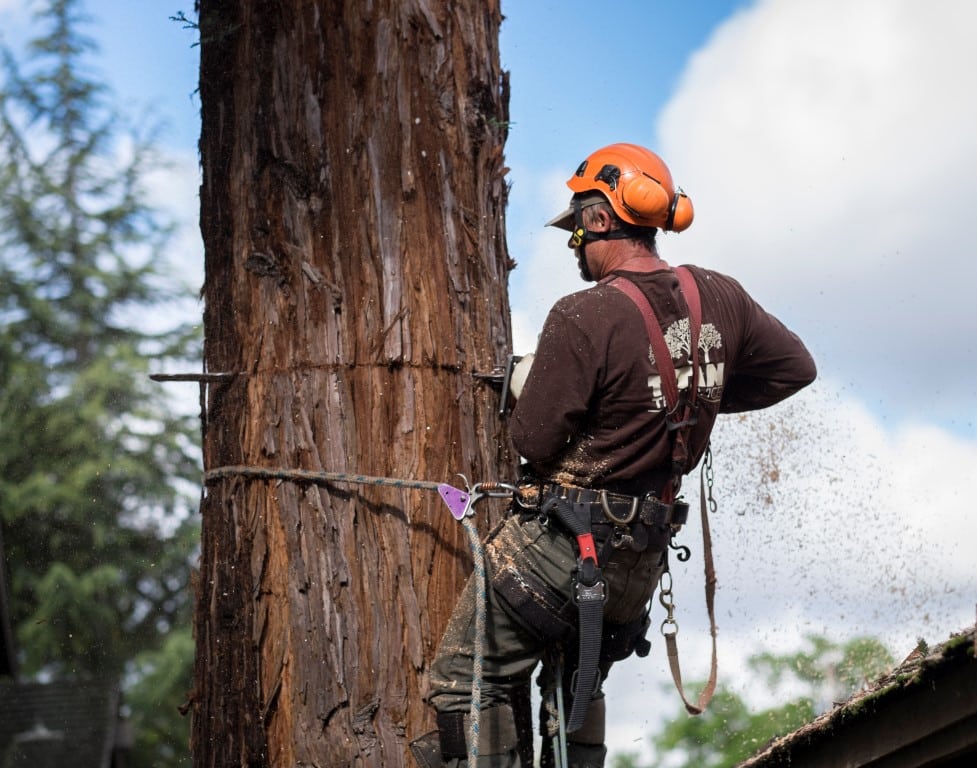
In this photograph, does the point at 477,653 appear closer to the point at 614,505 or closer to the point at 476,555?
the point at 476,555

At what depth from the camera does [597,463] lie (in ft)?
11.7

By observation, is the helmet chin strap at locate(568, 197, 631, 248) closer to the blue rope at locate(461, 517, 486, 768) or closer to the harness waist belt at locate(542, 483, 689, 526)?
the harness waist belt at locate(542, 483, 689, 526)

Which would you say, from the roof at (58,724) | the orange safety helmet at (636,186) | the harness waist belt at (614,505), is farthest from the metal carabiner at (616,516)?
the roof at (58,724)

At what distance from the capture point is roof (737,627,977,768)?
10.9ft

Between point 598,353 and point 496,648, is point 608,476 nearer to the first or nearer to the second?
point 598,353

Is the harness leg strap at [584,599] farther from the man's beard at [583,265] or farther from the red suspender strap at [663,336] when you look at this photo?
the man's beard at [583,265]

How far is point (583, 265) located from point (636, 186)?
34 centimetres

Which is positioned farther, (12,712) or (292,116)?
(12,712)

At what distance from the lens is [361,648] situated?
3543mm

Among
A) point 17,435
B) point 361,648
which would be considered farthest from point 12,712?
point 361,648

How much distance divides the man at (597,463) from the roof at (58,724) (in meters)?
13.9

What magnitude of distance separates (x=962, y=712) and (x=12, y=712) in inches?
658

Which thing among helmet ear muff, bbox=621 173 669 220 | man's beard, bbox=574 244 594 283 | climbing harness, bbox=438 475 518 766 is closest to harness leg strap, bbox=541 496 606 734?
climbing harness, bbox=438 475 518 766

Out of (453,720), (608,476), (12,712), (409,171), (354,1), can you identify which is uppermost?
(354,1)
